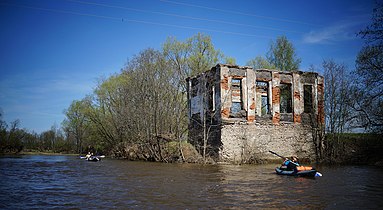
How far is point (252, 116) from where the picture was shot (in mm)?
24141

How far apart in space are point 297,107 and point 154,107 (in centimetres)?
1268

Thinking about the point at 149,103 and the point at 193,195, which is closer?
the point at 193,195

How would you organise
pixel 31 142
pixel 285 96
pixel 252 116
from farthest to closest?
pixel 31 142
pixel 285 96
pixel 252 116

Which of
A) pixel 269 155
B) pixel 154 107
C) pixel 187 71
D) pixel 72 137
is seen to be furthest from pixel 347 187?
pixel 72 137

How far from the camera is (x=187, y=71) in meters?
35.0

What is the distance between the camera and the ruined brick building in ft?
77.2

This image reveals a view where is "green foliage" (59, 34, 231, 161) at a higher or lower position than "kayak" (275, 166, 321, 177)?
higher

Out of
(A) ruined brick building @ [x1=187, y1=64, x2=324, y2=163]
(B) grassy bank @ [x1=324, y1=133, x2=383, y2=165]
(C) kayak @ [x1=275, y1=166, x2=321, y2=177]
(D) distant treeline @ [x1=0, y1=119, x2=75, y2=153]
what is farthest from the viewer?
(D) distant treeline @ [x1=0, y1=119, x2=75, y2=153]

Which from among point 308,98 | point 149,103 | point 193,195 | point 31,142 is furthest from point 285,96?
point 31,142

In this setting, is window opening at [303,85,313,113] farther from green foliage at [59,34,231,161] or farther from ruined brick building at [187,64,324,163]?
green foliage at [59,34,231,161]

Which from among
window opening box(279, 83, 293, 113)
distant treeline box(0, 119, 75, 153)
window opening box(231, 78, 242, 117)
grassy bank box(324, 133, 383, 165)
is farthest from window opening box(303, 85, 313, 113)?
distant treeline box(0, 119, 75, 153)

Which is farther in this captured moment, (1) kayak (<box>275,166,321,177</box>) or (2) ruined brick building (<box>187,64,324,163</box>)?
(2) ruined brick building (<box>187,64,324,163</box>)

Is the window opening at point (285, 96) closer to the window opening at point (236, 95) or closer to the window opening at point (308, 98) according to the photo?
the window opening at point (308, 98)

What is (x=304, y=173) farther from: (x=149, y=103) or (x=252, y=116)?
(x=149, y=103)
